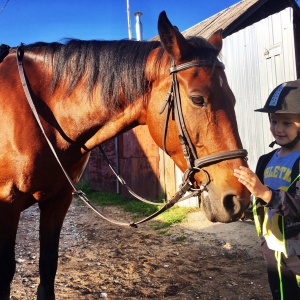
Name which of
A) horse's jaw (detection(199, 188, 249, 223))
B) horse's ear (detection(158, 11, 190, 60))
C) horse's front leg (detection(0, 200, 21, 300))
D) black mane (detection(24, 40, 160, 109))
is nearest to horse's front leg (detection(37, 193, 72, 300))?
horse's front leg (detection(0, 200, 21, 300))

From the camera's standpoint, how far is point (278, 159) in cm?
225

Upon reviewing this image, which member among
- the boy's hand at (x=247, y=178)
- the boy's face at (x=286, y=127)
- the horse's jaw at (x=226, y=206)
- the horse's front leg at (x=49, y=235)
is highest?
the boy's face at (x=286, y=127)

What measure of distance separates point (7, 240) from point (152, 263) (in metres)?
2.21

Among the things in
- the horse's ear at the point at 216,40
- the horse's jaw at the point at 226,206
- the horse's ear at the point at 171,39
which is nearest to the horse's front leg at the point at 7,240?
the horse's jaw at the point at 226,206

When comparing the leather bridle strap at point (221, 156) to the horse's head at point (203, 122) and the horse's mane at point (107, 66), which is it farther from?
the horse's mane at point (107, 66)

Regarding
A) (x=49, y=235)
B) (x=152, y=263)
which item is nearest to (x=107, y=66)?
(x=49, y=235)

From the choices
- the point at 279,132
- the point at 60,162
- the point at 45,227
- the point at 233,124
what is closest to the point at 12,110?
the point at 60,162

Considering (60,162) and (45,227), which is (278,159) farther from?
(45,227)

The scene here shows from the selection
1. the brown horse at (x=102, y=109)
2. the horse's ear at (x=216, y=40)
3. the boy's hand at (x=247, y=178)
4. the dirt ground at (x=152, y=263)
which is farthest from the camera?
the dirt ground at (x=152, y=263)

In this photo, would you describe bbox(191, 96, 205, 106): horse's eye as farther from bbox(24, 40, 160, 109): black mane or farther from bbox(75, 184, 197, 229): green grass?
bbox(75, 184, 197, 229): green grass

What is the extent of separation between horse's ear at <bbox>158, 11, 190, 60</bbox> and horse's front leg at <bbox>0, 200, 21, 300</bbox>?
1.37m

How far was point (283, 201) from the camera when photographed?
1.84m

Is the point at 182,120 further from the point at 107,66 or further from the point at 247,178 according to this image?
the point at 107,66

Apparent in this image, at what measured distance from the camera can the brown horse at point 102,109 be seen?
181 centimetres
